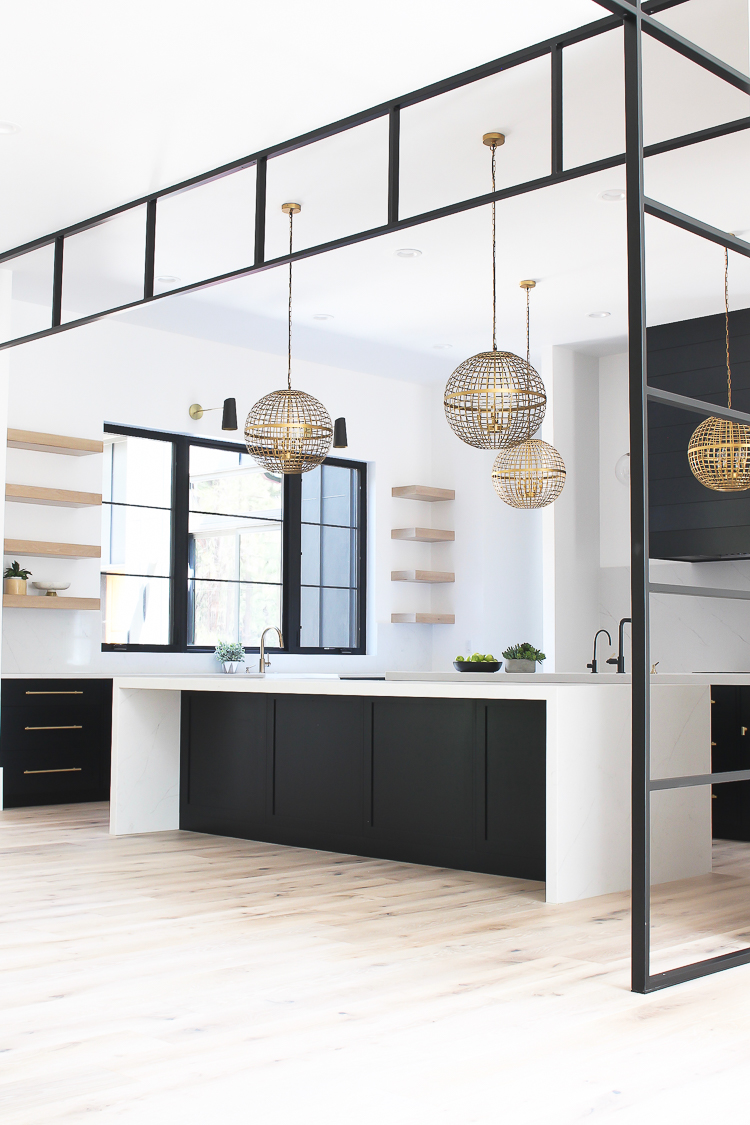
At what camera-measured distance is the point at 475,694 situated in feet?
14.4

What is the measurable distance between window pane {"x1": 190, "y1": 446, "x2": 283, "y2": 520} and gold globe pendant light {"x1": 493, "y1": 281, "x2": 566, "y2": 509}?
2.70 metres

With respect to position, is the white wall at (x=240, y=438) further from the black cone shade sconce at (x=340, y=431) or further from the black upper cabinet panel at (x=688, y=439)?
the black upper cabinet panel at (x=688, y=439)

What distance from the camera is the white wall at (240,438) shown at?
23.4 ft

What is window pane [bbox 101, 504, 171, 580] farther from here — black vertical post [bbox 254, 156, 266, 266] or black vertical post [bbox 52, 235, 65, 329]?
black vertical post [bbox 254, 156, 266, 266]

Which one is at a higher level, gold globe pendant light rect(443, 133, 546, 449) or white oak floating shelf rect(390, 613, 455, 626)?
gold globe pendant light rect(443, 133, 546, 449)

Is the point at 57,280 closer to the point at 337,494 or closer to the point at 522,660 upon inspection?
the point at 522,660

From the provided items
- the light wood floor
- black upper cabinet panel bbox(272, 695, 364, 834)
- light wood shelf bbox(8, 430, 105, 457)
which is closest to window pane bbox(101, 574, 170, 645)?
light wood shelf bbox(8, 430, 105, 457)

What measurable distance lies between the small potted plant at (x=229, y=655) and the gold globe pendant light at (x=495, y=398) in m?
3.04

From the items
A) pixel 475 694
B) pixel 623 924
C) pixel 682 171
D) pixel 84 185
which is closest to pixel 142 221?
pixel 84 185

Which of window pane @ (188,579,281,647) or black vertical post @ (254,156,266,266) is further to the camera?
window pane @ (188,579,281,647)

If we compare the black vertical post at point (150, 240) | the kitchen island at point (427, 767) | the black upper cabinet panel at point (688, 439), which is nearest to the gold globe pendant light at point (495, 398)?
the kitchen island at point (427, 767)

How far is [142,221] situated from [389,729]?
2.81 m

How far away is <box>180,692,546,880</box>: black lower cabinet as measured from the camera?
4418 mm

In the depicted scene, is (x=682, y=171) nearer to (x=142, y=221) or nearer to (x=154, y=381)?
(x=142, y=221)
